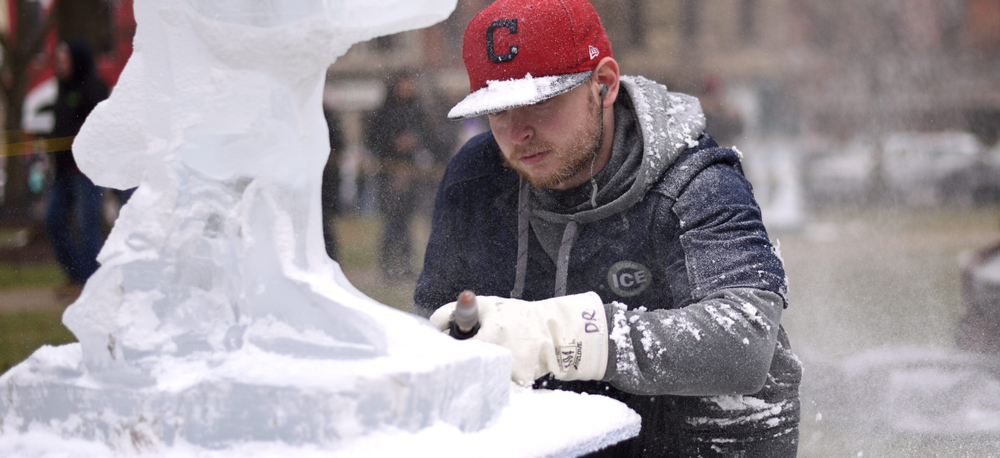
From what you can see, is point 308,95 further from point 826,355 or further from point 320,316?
point 826,355

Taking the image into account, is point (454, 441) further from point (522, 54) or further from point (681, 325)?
point (522, 54)

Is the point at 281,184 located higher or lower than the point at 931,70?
higher

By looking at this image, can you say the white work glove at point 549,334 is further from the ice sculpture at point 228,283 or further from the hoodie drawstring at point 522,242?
the hoodie drawstring at point 522,242

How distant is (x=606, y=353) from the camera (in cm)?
134

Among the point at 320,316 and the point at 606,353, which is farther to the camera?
the point at 606,353

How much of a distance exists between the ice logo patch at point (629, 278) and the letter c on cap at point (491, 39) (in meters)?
0.47

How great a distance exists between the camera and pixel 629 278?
69.3 inches

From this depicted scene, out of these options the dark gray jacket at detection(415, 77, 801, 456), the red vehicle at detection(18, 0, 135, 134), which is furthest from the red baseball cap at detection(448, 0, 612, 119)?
the red vehicle at detection(18, 0, 135, 134)

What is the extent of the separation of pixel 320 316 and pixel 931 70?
22.4ft

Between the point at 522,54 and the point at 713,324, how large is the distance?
541 millimetres

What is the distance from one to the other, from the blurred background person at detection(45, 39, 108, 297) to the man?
3.29 meters

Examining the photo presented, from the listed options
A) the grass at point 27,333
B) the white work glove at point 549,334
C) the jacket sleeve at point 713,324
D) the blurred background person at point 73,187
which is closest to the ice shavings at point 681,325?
the jacket sleeve at point 713,324

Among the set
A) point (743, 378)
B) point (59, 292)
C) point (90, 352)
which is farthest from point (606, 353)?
point (59, 292)

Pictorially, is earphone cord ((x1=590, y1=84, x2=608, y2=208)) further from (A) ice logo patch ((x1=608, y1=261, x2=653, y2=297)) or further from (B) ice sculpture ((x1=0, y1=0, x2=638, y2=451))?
(B) ice sculpture ((x1=0, y1=0, x2=638, y2=451))
